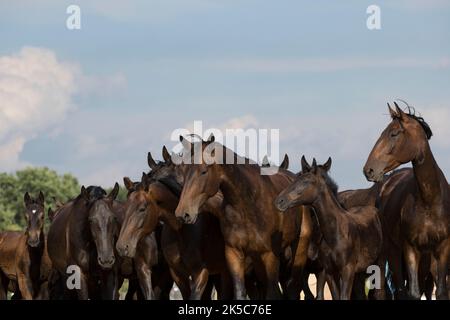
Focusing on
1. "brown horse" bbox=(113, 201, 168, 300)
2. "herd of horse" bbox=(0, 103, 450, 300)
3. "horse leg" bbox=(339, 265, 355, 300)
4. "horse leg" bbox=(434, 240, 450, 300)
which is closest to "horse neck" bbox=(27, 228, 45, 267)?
"herd of horse" bbox=(0, 103, 450, 300)

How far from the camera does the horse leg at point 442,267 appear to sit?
58.5ft

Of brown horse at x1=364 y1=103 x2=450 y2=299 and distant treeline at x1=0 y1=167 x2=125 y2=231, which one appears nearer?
brown horse at x1=364 y1=103 x2=450 y2=299

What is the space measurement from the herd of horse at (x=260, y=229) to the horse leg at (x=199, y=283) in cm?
2

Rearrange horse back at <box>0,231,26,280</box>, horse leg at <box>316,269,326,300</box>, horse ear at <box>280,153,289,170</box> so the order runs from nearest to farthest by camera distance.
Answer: horse leg at <box>316,269,326,300</box>
horse ear at <box>280,153,289,170</box>
horse back at <box>0,231,26,280</box>

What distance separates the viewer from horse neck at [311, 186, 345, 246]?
18.1 meters

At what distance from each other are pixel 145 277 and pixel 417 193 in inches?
172

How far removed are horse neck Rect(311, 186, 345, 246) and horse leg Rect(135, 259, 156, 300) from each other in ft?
9.98

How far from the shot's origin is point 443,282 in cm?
1789

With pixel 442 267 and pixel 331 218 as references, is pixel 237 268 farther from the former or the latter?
pixel 442 267

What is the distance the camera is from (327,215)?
18.1 m

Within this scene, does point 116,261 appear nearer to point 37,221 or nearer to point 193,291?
point 193,291

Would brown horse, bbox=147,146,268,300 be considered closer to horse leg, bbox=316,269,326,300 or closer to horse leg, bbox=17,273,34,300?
horse leg, bbox=316,269,326,300

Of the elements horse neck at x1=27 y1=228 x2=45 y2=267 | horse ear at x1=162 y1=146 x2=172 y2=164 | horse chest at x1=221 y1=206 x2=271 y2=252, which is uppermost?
horse ear at x1=162 y1=146 x2=172 y2=164

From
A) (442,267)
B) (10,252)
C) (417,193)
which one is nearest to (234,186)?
(417,193)
